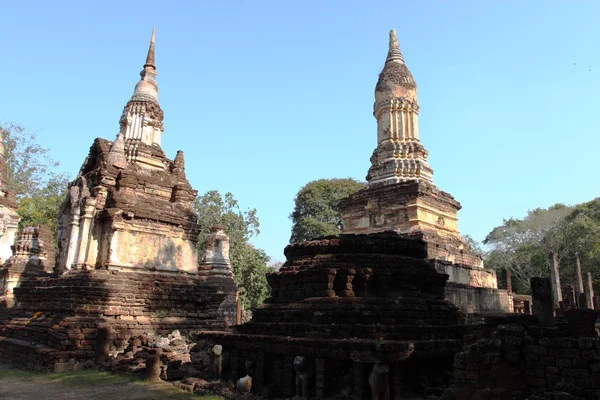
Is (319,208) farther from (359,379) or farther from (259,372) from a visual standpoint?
(359,379)

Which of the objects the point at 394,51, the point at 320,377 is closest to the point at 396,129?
the point at 394,51

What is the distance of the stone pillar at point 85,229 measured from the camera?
15.8 metres

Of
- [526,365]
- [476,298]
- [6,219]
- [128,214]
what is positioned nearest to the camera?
[526,365]

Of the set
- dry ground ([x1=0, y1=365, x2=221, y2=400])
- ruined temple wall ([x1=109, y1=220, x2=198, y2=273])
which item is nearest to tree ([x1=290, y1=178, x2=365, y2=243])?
ruined temple wall ([x1=109, y1=220, x2=198, y2=273])

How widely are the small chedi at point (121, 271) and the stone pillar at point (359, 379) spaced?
549 centimetres

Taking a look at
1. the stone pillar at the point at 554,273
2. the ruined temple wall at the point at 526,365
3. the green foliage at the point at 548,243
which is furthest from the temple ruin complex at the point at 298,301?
the green foliage at the point at 548,243

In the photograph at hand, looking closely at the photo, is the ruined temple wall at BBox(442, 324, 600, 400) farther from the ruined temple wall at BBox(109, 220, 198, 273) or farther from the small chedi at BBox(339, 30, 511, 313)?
the ruined temple wall at BBox(109, 220, 198, 273)

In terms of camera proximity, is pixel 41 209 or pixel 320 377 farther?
pixel 41 209

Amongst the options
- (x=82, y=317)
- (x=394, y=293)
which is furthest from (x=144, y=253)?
(x=394, y=293)

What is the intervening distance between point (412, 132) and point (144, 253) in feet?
37.5

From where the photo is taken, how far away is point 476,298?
15969mm

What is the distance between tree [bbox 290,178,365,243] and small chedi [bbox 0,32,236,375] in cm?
2454

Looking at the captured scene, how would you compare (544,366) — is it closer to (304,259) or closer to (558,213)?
(304,259)

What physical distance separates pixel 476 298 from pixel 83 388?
11731 millimetres
